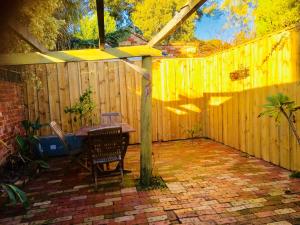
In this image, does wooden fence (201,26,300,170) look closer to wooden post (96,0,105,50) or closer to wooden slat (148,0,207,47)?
wooden slat (148,0,207,47)

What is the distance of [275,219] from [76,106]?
5052mm

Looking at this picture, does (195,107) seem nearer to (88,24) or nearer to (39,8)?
(39,8)

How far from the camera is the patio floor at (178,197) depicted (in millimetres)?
2982

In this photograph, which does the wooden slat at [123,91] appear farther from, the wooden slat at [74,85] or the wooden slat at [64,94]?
the wooden slat at [64,94]

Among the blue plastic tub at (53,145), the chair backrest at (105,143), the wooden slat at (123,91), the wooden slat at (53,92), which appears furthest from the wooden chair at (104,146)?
the wooden slat at (53,92)

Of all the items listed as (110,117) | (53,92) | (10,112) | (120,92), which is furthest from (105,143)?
(53,92)

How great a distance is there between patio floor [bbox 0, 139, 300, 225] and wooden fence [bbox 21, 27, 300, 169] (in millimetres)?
798

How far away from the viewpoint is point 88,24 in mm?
11719

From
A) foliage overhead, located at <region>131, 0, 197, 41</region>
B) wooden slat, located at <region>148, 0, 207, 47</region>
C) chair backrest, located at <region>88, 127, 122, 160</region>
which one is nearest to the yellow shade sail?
wooden slat, located at <region>148, 0, 207, 47</region>

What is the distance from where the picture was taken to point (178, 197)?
Result: 353cm

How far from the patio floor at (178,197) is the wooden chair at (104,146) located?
0.44 m

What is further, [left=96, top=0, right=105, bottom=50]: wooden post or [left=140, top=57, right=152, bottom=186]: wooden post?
[left=140, top=57, right=152, bottom=186]: wooden post

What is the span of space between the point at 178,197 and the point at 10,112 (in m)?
3.92

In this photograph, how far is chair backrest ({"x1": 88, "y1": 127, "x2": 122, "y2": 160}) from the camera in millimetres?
3848
